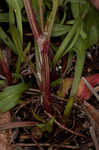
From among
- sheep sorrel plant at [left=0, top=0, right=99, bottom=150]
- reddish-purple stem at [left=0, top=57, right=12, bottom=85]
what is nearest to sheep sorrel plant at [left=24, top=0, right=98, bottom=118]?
sheep sorrel plant at [left=0, top=0, right=99, bottom=150]

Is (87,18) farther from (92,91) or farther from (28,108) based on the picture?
(28,108)

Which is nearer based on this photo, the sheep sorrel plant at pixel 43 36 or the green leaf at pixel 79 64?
the sheep sorrel plant at pixel 43 36

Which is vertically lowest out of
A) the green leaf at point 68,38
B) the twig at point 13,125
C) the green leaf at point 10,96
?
the twig at point 13,125

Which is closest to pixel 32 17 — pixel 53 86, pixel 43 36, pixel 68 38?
pixel 43 36

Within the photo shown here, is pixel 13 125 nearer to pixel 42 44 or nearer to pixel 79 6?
pixel 42 44

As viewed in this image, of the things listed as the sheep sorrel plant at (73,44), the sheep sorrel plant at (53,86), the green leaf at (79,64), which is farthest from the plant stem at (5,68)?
the green leaf at (79,64)

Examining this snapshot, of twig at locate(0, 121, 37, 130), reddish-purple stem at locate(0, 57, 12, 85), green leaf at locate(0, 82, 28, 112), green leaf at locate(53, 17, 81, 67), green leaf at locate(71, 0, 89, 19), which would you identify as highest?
green leaf at locate(71, 0, 89, 19)

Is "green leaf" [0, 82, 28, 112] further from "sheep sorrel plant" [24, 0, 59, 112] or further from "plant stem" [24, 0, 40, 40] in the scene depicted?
"plant stem" [24, 0, 40, 40]

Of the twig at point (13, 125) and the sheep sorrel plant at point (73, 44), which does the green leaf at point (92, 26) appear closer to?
the sheep sorrel plant at point (73, 44)
